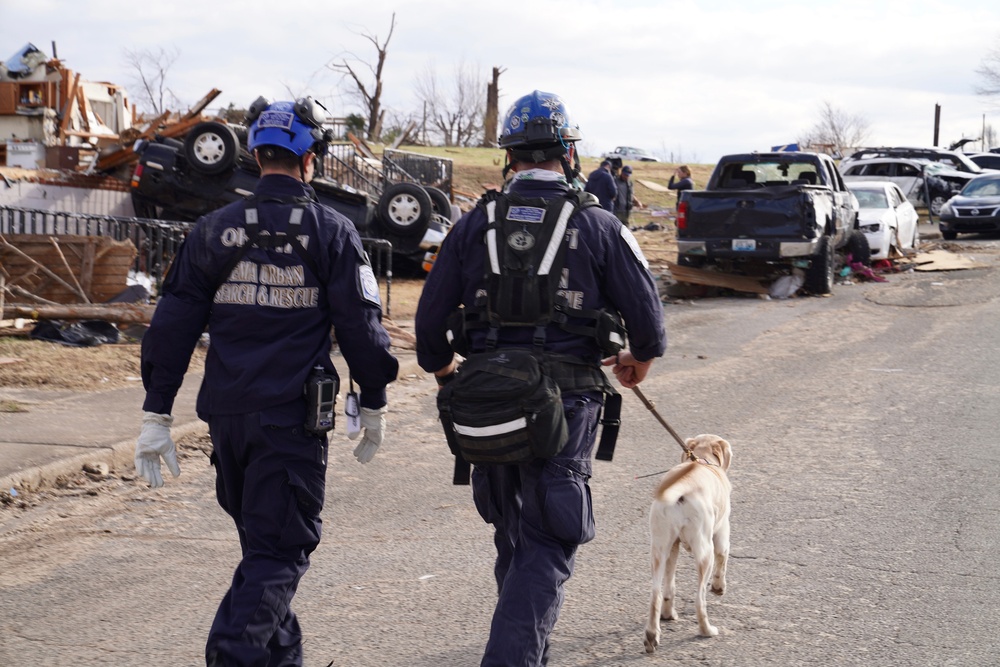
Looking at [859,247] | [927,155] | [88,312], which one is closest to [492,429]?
[88,312]

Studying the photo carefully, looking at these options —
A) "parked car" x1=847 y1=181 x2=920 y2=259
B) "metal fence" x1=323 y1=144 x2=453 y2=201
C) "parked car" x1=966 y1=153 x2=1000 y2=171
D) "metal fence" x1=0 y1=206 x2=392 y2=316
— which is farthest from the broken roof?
"parked car" x1=966 y1=153 x2=1000 y2=171

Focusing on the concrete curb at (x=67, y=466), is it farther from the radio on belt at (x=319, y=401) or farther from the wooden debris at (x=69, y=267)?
the wooden debris at (x=69, y=267)

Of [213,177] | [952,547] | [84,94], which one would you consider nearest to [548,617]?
[952,547]

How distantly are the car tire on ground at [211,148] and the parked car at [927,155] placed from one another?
2132cm

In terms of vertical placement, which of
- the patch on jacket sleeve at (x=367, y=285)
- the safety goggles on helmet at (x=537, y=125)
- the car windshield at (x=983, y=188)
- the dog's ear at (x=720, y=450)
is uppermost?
the car windshield at (x=983, y=188)

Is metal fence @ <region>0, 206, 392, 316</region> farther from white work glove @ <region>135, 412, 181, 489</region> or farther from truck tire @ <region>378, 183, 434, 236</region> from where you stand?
white work glove @ <region>135, 412, 181, 489</region>

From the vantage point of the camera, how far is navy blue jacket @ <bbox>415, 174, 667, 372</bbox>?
3500 mm

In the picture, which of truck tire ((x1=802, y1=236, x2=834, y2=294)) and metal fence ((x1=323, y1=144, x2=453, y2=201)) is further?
metal fence ((x1=323, y1=144, x2=453, y2=201))

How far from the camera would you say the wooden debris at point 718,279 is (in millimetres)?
16125

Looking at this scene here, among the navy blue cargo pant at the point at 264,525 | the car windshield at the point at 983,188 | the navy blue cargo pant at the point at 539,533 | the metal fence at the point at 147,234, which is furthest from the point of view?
the car windshield at the point at 983,188

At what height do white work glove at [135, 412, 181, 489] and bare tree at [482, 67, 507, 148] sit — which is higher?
bare tree at [482, 67, 507, 148]

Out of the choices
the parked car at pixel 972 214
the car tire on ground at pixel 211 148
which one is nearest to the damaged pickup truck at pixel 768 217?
the car tire on ground at pixel 211 148

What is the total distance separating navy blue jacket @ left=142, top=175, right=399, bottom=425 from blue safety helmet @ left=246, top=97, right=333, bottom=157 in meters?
0.13

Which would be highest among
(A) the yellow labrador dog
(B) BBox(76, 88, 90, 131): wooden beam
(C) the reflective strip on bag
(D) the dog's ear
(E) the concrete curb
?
(B) BBox(76, 88, 90, 131): wooden beam
